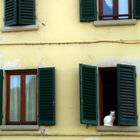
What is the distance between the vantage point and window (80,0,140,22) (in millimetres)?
18281

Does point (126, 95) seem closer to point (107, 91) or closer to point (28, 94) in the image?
point (107, 91)

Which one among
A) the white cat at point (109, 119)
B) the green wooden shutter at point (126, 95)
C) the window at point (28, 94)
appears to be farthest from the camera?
the window at point (28, 94)

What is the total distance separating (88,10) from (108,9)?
0.59m

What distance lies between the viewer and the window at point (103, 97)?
17641 millimetres

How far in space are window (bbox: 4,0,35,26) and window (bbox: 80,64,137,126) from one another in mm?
2115

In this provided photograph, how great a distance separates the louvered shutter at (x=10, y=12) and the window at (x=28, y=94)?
139 centimetres

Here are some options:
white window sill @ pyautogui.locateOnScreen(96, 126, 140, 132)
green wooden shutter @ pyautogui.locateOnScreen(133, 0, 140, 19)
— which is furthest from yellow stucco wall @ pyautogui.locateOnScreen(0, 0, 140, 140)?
green wooden shutter @ pyautogui.locateOnScreen(133, 0, 140, 19)

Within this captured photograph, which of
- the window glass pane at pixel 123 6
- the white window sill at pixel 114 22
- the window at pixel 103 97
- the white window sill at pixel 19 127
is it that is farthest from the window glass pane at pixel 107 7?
the white window sill at pixel 19 127

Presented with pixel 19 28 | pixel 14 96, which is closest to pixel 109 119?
pixel 14 96

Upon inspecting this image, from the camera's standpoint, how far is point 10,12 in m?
18.6

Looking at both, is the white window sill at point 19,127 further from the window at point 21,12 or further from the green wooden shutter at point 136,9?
the green wooden shutter at point 136,9

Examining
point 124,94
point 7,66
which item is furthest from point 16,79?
point 124,94

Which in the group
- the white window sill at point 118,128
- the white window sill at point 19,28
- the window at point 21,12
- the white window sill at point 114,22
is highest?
the window at point 21,12

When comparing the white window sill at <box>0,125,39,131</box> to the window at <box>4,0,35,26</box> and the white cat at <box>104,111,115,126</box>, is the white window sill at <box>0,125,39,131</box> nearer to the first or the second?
the white cat at <box>104,111,115,126</box>
